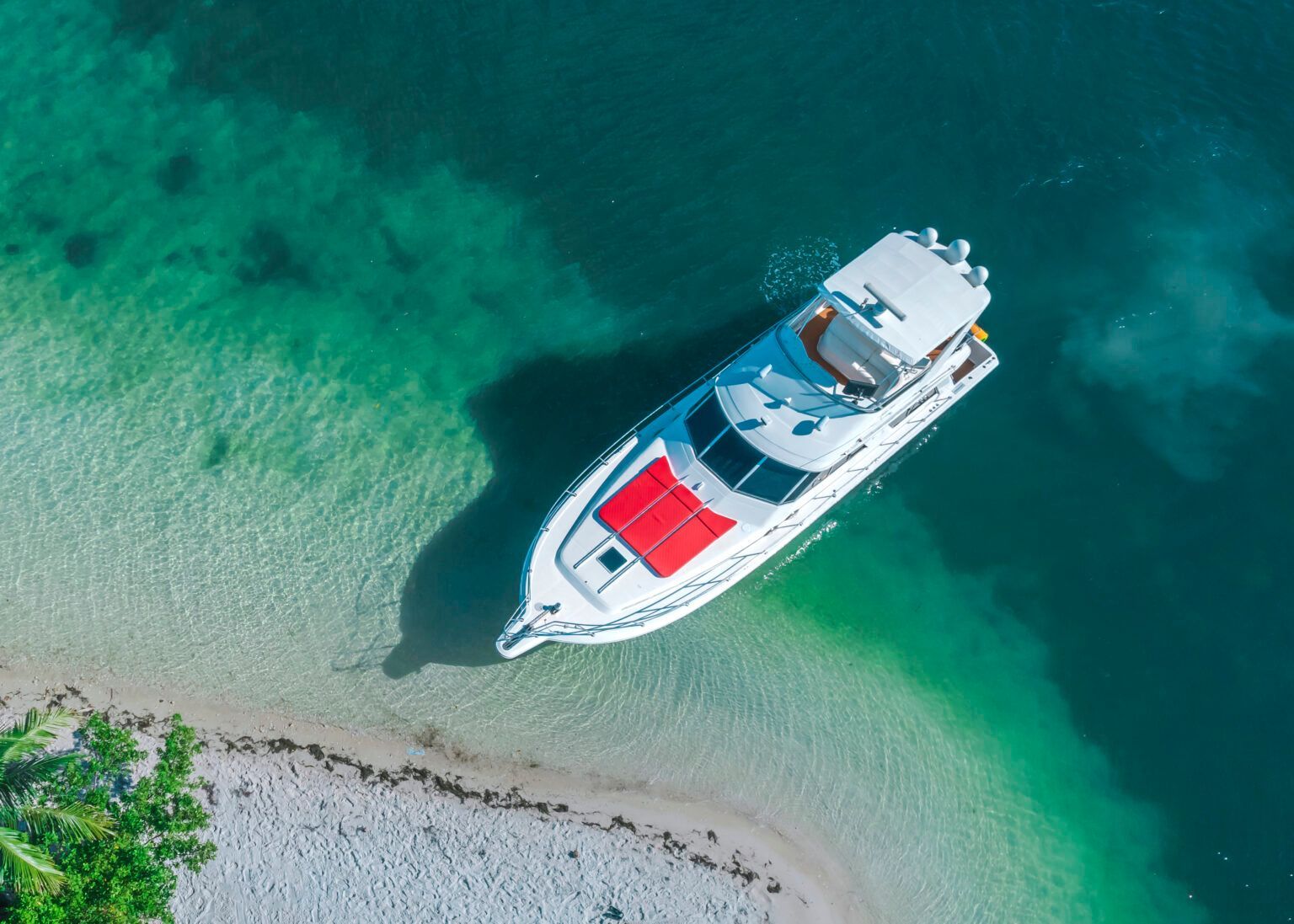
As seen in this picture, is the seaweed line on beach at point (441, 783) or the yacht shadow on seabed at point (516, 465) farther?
the yacht shadow on seabed at point (516, 465)

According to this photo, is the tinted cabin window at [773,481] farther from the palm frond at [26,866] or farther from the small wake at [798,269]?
the palm frond at [26,866]

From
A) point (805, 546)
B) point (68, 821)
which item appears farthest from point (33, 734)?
point (805, 546)

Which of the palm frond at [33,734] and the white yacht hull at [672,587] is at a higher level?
the palm frond at [33,734]

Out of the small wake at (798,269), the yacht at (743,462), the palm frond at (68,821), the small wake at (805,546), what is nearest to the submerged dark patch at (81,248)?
the palm frond at (68,821)

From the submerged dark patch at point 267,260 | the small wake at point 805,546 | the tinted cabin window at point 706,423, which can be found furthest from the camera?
the submerged dark patch at point 267,260

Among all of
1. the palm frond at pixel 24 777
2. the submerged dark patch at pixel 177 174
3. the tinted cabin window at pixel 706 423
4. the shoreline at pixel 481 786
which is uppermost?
the submerged dark patch at pixel 177 174

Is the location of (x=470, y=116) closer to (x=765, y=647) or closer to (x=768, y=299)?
(x=768, y=299)

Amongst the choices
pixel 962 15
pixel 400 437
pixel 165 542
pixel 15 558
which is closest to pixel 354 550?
pixel 400 437
